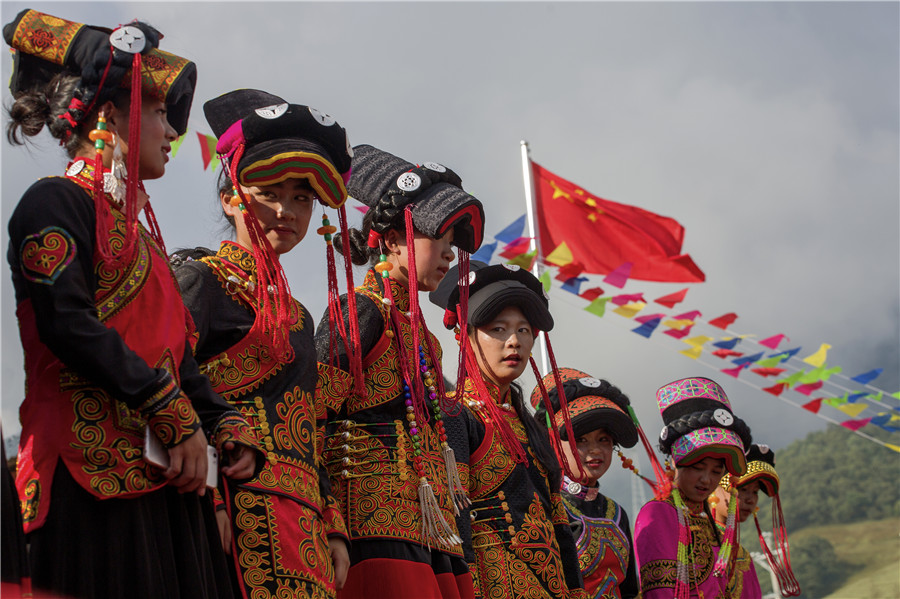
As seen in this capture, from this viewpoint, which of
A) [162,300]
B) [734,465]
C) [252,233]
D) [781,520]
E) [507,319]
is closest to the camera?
[162,300]

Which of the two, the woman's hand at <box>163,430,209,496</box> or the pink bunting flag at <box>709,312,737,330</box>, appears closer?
the woman's hand at <box>163,430,209,496</box>

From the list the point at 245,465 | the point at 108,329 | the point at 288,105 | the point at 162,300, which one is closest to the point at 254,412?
the point at 245,465

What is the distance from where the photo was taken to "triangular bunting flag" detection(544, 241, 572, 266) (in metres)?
9.97

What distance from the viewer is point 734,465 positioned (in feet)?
19.9

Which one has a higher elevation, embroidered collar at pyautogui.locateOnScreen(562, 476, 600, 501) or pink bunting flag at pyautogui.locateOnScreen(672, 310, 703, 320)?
pink bunting flag at pyautogui.locateOnScreen(672, 310, 703, 320)

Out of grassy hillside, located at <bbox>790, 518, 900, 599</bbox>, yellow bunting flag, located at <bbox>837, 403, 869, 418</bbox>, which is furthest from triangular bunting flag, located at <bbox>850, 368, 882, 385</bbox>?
grassy hillside, located at <bbox>790, 518, 900, 599</bbox>

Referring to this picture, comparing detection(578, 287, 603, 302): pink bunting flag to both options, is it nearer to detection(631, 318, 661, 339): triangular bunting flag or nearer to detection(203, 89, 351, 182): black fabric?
detection(631, 318, 661, 339): triangular bunting flag

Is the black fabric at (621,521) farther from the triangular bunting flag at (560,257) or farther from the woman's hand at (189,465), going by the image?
the triangular bunting flag at (560,257)

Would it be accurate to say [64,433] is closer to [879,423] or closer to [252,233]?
[252,233]

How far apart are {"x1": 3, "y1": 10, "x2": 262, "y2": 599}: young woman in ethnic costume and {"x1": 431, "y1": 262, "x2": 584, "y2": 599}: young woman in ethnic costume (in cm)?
163

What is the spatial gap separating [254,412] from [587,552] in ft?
8.55

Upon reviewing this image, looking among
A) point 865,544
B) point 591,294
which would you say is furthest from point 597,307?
point 865,544

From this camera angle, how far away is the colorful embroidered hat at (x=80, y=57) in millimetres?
2788

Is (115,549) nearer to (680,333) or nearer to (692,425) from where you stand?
(692,425)
